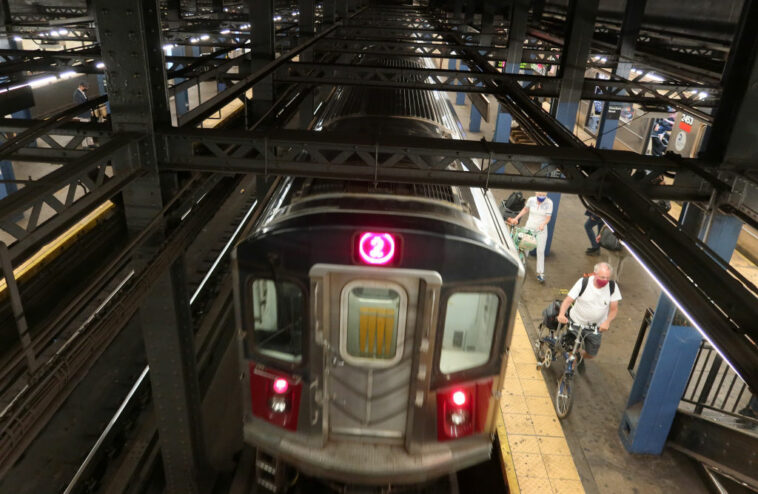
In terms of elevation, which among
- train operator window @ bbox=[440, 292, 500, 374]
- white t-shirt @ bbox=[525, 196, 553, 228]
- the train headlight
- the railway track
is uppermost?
train operator window @ bbox=[440, 292, 500, 374]

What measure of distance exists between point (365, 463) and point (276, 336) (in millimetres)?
1371

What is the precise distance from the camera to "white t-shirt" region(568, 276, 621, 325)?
6.99 meters

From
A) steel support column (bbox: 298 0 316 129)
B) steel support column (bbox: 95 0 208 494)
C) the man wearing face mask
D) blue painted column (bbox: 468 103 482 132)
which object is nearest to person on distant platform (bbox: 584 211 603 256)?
the man wearing face mask

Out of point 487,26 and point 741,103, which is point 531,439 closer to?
point 741,103

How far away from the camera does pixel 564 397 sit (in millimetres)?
7207

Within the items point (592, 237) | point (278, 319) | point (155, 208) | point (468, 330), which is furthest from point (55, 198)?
point (592, 237)

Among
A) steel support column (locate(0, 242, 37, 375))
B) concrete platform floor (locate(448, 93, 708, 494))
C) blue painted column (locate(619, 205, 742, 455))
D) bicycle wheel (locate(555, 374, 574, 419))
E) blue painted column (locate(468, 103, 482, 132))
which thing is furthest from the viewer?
blue painted column (locate(468, 103, 482, 132))

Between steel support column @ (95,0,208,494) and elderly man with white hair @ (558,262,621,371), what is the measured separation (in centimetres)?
485

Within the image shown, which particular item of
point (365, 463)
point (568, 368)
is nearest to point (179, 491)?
point (365, 463)

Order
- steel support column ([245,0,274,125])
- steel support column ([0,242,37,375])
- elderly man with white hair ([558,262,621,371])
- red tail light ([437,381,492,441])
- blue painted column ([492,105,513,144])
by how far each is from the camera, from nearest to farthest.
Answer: steel support column ([0,242,37,375]), red tail light ([437,381,492,441]), elderly man with white hair ([558,262,621,371]), steel support column ([245,0,274,125]), blue painted column ([492,105,513,144])

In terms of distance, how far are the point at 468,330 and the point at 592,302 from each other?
3156mm

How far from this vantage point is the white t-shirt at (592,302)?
699 centimetres

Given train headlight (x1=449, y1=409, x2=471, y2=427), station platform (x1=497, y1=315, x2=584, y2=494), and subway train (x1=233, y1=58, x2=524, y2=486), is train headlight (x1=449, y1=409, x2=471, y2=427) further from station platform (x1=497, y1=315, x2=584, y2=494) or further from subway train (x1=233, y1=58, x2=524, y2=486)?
station platform (x1=497, y1=315, x2=584, y2=494)

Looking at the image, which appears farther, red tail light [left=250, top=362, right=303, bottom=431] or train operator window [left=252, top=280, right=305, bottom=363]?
red tail light [left=250, top=362, right=303, bottom=431]
